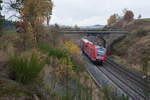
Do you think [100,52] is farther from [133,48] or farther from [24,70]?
[24,70]

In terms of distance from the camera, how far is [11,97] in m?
2.24

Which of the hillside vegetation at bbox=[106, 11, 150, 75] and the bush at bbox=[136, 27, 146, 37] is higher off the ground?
the bush at bbox=[136, 27, 146, 37]

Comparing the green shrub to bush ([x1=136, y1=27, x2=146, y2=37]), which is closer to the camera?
the green shrub

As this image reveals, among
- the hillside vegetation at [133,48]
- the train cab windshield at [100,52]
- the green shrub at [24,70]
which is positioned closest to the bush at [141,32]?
the hillside vegetation at [133,48]

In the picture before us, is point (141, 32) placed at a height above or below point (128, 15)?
below

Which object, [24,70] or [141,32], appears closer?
[24,70]

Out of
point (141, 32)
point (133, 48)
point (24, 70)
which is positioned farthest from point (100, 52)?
point (141, 32)

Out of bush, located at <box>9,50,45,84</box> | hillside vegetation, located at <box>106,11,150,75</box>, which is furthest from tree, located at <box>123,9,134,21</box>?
bush, located at <box>9,50,45,84</box>

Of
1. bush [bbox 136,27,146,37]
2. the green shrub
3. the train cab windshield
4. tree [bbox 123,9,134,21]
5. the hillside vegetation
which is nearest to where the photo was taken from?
the green shrub

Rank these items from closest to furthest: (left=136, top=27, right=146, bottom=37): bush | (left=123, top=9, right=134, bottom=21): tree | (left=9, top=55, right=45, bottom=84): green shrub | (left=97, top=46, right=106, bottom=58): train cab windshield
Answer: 1. (left=9, top=55, right=45, bottom=84): green shrub
2. (left=97, top=46, right=106, bottom=58): train cab windshield
3. (left=136, top=27, right=146, bottom=37): bush
4. (left=123, top=9, right=134, bottom=21): tree

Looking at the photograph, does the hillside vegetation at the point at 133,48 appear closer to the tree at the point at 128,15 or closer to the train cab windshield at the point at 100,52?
the train cab windshield at the point at 100,52

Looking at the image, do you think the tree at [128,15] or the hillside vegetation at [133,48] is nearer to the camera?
the hillside vegetation at [133,48]

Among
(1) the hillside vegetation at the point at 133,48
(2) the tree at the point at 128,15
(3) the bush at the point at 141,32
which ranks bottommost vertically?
(1) the hillside vegetation at the point at 133,48

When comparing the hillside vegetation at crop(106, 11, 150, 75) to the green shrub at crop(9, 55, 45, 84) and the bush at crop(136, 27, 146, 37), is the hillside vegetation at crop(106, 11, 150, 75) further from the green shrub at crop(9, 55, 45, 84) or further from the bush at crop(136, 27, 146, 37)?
the green shrub at crop(9, 55, 45, 84)
